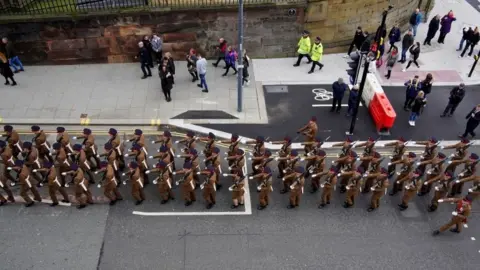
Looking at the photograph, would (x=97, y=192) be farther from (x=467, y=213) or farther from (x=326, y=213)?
(x=467, y=213)

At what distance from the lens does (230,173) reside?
12.1 m

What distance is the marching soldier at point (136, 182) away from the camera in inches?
426

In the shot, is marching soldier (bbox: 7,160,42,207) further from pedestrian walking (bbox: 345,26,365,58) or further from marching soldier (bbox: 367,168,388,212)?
pedestrian walking (bbox: 345,26,365,58)

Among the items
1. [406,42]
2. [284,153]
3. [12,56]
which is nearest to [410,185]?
[284,153]

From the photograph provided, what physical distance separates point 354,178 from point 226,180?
3450mm

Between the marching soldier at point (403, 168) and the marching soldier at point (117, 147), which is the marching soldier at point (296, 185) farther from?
the marching soldier at point (117, 147)

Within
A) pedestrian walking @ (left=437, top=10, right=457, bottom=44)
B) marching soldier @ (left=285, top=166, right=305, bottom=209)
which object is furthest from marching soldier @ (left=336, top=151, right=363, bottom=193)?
pedestrian walking @ (left=437, top=10, right=457, bottom=44)

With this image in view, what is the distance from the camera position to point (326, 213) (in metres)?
11.3

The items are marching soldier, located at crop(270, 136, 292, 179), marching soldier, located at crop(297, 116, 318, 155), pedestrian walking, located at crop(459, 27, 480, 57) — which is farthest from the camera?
pedestrian walking, located at crop(459, 27, 480, 57)

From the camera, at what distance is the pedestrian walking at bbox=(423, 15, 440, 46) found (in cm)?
1825

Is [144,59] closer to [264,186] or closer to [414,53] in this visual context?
[264,186]

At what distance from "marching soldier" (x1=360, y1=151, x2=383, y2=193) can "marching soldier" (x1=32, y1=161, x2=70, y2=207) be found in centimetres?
762

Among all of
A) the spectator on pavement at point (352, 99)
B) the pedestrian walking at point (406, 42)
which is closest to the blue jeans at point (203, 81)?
the spectator on pavement at point (352, 99)

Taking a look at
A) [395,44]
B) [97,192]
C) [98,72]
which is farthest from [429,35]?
[97,192]
